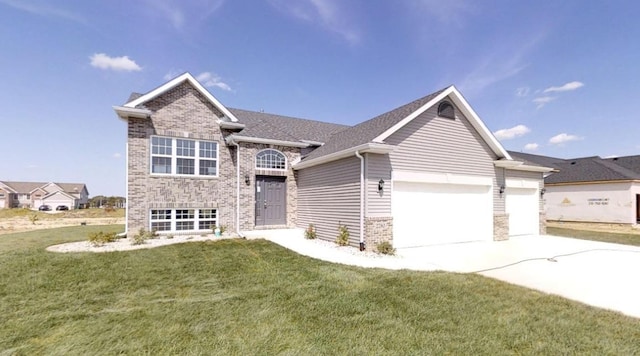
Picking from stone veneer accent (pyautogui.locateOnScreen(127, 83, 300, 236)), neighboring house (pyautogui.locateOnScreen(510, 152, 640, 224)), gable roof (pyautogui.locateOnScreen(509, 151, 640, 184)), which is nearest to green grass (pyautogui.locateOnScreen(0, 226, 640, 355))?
stone veneer accent (pyautogui.locateOnScreen(127, 83, 300, 236))

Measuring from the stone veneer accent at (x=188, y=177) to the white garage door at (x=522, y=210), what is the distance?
10.4 m

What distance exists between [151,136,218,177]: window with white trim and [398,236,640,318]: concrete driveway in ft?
28.9

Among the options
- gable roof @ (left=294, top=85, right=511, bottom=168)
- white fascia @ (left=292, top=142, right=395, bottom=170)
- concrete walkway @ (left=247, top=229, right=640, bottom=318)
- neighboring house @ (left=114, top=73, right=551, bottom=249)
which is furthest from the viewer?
neighboring house @ (left=114, top=73, right=551, bottom=249)

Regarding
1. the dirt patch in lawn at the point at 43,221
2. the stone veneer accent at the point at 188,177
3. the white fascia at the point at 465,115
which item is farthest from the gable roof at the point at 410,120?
the dirt patch in lawn at the point at 43,221

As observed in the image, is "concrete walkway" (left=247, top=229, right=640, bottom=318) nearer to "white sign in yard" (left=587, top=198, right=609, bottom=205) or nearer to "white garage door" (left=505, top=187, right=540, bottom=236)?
"white garage door" (left=505, top=187, right=540, bottom=236)

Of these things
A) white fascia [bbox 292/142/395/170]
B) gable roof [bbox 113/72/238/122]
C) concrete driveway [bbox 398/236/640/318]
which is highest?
gable roof [bbox 113/72/238/122]

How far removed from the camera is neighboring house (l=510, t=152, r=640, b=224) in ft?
61.0

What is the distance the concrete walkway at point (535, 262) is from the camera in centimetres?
542

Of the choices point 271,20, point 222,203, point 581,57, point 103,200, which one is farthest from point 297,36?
point 103,200

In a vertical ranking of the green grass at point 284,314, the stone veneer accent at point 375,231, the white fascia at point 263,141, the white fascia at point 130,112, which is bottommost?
the green grass at point 284,314

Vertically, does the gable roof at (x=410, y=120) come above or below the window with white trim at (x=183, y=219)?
above

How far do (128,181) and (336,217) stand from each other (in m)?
8.21

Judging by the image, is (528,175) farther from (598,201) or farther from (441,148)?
(598,201)

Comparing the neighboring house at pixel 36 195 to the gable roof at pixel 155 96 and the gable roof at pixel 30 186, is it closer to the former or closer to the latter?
the gable roof at pixel 30 186
